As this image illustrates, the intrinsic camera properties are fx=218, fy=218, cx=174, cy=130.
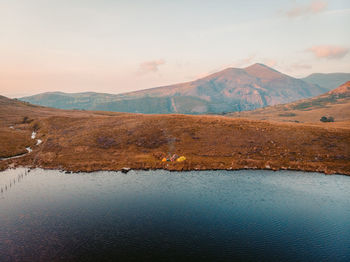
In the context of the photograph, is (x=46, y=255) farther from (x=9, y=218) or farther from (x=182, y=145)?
(x=182, y=145)

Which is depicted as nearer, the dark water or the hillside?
the dark water

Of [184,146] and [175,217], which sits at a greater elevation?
[184,146]

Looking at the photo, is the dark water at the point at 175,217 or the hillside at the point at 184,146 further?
the hillside at the point at 184,146

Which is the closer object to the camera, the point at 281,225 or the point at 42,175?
the point at 281,225

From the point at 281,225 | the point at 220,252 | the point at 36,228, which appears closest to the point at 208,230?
the point at 220,252

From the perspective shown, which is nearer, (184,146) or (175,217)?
(175,217)
